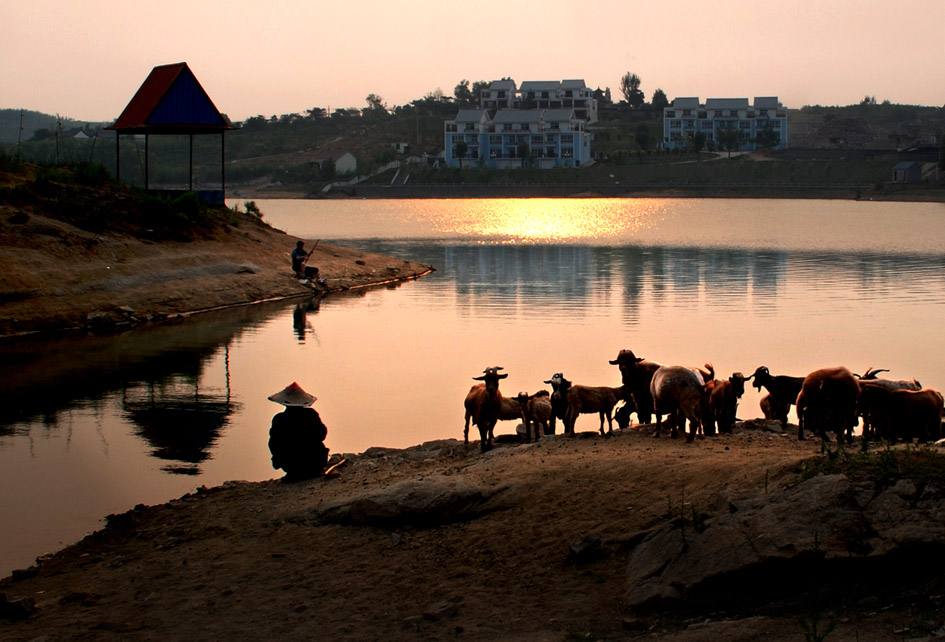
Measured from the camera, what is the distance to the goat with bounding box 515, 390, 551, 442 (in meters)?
15.6

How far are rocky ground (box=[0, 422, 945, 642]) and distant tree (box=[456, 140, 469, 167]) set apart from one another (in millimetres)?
152455

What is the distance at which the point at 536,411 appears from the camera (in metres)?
15.9

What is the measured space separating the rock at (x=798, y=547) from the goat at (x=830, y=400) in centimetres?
359

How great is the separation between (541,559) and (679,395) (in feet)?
14.3

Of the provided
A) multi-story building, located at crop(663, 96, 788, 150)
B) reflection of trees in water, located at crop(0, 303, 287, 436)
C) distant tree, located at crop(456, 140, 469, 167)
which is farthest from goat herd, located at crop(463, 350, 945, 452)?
multi-story building, located at crop(663, 96, 788, 150)

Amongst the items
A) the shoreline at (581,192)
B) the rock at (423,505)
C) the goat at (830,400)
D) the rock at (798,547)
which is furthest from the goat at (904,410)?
the shoreline at (581,192)

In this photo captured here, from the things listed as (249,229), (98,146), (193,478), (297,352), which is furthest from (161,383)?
(98,146)

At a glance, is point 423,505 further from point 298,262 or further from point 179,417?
point 298,262

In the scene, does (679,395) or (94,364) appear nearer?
(679,395)

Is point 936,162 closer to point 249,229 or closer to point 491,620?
point 249,229

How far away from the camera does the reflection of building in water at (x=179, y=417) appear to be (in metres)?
16.8

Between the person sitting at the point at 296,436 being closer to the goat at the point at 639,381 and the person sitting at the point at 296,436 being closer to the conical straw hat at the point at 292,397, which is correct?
the conical straw hat at the point at 292,397

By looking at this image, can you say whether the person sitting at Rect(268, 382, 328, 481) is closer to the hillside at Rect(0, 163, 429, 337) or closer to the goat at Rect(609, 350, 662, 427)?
the goat at Rect(609, 350, 662, 427)

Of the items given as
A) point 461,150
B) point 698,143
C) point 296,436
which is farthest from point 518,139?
point 296,436
